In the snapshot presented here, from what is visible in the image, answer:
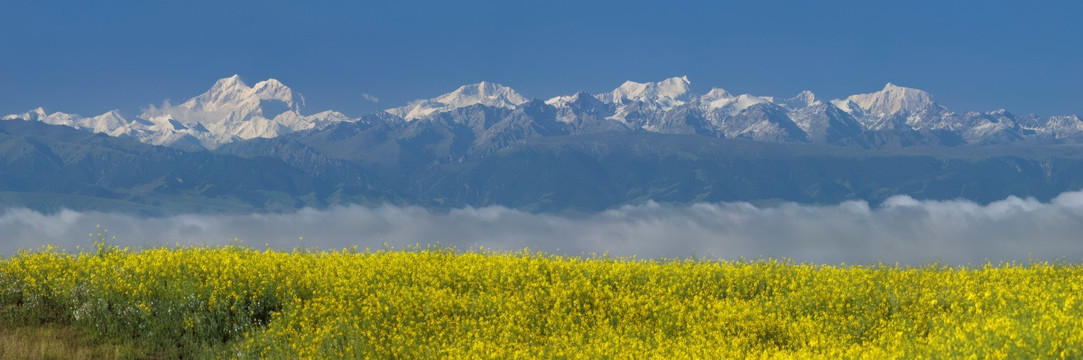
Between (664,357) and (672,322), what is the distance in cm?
300

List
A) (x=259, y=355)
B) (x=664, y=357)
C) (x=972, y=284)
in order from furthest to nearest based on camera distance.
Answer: (x=972, y=284) < (x=259, y=355) < (x=664, y=357)

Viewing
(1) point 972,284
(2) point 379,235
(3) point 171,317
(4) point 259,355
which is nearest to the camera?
(4) point 259,355

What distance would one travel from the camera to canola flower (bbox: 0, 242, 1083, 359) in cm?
1549

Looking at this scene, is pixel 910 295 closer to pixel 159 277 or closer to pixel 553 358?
pixel 553 358

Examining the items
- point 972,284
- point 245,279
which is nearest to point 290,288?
point 245,279

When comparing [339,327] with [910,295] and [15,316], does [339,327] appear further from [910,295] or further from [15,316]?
[910,295]

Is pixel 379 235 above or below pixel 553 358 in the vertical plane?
above

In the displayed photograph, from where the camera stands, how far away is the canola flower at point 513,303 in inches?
610

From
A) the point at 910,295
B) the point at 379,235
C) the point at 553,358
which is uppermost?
the point at 379,235

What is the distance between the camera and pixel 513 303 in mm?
17359

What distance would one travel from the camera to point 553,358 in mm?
14562

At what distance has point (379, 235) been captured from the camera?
897 inches

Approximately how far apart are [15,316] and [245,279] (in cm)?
472

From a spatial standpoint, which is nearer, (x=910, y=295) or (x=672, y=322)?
(x=672, y=322)
